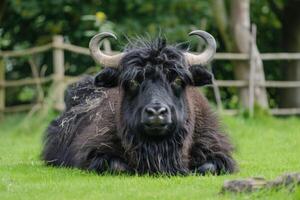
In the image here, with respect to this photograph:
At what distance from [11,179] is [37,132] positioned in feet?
29.1

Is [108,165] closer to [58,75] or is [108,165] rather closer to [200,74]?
[200,74]

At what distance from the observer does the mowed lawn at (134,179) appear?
800 centimetres

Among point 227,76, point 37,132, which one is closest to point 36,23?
point 227,76

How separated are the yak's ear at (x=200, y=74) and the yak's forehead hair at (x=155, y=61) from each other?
0.29 meters

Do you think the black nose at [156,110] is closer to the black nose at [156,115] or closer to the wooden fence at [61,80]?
the black nose at [156,115]

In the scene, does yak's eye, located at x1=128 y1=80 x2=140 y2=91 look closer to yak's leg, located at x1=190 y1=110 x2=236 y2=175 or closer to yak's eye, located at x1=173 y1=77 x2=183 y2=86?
yak's eye, located at x1=173 y1=77 x2=183 y2=86

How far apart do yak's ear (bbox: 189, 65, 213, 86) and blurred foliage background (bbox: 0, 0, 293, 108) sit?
11.0 metres

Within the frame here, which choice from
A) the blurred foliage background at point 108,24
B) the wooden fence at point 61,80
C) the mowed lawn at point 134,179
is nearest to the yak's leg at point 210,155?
the mowed lawn at point 134,179

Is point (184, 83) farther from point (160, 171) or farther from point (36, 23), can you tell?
point (36, 23)

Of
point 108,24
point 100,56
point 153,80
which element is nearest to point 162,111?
point 153,80

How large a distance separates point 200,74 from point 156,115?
133 cm

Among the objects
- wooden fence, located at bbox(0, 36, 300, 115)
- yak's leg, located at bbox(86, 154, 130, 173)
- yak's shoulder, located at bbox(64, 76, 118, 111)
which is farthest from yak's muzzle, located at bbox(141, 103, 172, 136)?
Result: wooden fence, located at bbox(0, 36, 300, 115)

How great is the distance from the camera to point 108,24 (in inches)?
847

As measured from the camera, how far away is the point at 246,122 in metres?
18.4
